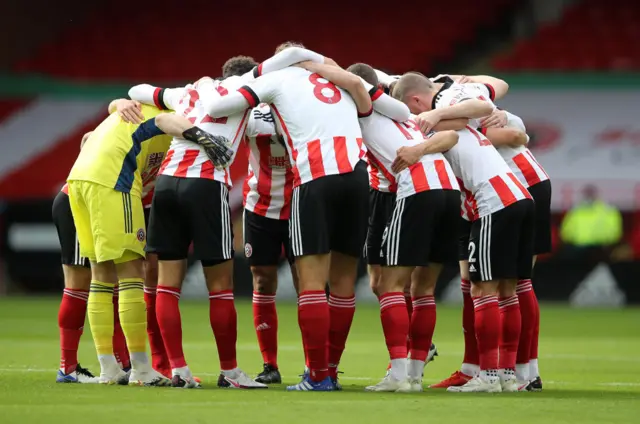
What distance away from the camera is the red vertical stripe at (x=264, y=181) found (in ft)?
28.0

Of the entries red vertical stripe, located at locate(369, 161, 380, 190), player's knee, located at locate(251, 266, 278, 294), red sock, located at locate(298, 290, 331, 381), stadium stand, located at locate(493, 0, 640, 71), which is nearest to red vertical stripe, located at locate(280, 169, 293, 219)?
player's knee, located at locate(251, 266, 278, 294)

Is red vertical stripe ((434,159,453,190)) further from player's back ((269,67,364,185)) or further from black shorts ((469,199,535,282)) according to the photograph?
player's back ((269,67,364,185))

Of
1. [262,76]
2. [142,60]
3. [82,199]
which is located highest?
[142,60]

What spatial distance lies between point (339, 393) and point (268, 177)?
186 centimetres

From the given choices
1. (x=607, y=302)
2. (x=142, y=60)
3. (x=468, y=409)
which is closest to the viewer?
(x=468, y=409)

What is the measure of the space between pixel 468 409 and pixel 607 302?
1196 cm

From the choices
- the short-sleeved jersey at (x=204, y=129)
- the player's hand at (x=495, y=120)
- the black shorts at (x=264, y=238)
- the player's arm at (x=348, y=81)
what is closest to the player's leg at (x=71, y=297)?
the short-sleeved jersey at (x=204, y=129)

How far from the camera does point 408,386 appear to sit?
7.53 metres

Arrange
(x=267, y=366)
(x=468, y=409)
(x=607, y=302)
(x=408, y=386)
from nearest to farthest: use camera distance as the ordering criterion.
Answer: (x=468, y=409) < (x=408, y=386) < (x=267, y=366) < (x=607, y=302)

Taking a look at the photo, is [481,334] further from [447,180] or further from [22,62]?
[22,62]

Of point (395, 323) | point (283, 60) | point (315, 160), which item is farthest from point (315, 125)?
point (395, 323)

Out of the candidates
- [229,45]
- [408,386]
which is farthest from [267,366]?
[229,45]

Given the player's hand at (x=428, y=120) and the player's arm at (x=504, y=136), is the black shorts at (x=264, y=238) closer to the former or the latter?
the player's hand at (x=428, y=120)

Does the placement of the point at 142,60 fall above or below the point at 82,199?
above
